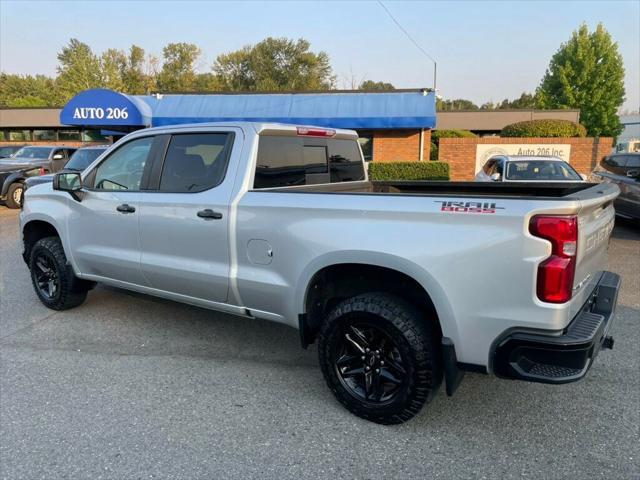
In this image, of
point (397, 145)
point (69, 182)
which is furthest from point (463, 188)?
point (397, 145)

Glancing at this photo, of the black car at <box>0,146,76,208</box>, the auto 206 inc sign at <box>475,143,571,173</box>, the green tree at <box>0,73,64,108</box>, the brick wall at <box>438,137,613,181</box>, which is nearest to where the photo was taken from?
the black car at <box>0,146,76,208</box>

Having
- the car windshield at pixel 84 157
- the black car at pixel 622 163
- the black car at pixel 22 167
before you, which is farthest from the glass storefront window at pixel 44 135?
the black car at pixel 622 163

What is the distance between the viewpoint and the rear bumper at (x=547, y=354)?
94.7 inches

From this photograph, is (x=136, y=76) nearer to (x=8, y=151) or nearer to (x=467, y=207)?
(x=8, y=151)

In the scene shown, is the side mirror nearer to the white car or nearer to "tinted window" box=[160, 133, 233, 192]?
"tinted window" box=[160, 133, 233, 192]

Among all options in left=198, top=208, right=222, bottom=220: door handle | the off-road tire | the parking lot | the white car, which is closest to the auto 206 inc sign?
the white car

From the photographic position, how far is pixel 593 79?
37844 millimetres

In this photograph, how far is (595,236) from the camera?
2.84m

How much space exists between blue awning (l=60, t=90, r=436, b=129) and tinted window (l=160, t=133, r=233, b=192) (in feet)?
45.8

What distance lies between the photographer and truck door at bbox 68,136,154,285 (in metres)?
4.14

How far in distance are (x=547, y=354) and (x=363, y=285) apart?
3.91 ft

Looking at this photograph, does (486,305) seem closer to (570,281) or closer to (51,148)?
(570,281)

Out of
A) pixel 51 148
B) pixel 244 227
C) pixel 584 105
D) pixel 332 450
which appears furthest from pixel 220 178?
pixel 584 105

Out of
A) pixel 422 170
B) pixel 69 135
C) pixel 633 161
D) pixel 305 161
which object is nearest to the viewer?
pixel 305 161
